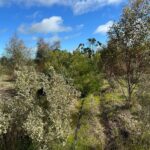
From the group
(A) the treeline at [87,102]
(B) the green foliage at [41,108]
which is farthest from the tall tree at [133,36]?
(B) the green foliage at [41,108]

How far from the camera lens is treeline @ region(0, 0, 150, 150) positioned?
1596cm

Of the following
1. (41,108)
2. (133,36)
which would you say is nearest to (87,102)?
(133,36)

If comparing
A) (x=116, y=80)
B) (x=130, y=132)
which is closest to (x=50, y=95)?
(x=130, y=132)

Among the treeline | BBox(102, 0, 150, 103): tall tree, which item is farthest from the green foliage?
BBox(102, 0, 150, 103): tall tree

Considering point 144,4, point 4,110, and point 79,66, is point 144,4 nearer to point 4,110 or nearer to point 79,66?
point 79,66

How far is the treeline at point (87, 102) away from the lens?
15961mm

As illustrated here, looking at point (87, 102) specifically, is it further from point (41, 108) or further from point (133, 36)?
point (41, 108)

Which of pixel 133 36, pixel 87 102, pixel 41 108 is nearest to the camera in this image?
pixel 41 108

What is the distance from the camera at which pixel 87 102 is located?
28578mm

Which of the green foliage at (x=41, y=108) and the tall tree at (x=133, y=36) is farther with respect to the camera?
the tall tree at (x=133, y=36)

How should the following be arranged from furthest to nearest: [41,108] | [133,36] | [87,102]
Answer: [87,102] < [133,36] < [41,108]

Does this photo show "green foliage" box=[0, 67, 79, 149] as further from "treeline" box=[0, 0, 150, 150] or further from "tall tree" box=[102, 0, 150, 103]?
"tall tree" box=[102, 0, 150, 103]

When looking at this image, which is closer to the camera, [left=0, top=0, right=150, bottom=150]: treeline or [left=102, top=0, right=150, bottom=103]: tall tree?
[left=0, top=0, right=150, bottom=150]: treeline

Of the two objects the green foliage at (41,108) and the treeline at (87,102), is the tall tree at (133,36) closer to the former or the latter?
the treeline at (87,102)
